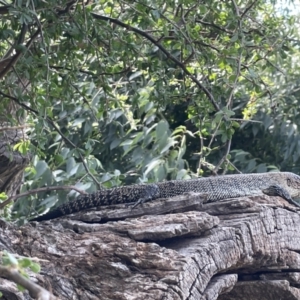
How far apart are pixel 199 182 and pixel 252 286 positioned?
1543 mm

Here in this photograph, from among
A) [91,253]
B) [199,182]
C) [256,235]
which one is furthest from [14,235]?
[199,182]

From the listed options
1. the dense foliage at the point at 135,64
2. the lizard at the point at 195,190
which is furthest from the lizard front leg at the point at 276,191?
the dense foliage at the point at 135,64

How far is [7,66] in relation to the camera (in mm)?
5066

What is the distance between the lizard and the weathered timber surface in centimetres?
38

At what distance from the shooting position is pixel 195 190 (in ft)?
19.8

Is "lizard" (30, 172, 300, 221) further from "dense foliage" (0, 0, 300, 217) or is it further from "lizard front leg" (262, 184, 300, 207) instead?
"dense foliage" (0, 0, 300, 217)

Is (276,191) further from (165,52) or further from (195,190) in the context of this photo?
(165,52)

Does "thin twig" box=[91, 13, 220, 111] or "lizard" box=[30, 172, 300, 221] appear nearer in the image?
"lizard" box=[30, 172, 300, 221]

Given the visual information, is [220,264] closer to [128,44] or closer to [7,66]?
[128,44]

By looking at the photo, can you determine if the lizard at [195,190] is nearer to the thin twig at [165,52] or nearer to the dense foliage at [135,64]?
the dense foliage at [135,64]

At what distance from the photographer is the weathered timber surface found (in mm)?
3621

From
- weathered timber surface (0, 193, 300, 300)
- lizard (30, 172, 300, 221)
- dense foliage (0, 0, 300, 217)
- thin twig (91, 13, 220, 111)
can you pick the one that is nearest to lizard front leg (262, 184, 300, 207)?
lizard (30, 172, 300, 221)

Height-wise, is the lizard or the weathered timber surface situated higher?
the lizard

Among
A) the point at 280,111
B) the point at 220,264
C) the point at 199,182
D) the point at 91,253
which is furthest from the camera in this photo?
the point at 280,111
